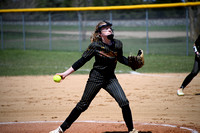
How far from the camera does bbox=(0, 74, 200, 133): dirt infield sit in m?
6.05

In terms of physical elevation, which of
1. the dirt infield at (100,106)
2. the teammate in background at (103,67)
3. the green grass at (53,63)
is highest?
the teammate in background at (103,67)

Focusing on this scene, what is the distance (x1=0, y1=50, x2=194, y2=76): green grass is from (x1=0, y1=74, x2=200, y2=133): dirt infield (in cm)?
201

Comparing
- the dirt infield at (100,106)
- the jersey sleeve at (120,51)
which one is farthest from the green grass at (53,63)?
the jersey sleeve at (120,51)

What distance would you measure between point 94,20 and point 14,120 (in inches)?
683

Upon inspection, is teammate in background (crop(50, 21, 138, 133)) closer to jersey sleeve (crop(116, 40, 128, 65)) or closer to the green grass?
jersey sleeve (crop(116, 40, 128, 65))

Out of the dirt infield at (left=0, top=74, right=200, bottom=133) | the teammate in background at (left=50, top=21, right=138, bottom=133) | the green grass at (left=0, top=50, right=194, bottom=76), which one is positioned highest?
the teammate in background at (left=50, top=21, right=138, bottom=133)

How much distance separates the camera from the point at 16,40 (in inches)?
1010

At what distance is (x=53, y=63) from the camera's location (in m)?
16.6

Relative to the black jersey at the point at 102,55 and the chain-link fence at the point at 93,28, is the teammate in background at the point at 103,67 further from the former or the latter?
the chain-link fence at the point at 93,28

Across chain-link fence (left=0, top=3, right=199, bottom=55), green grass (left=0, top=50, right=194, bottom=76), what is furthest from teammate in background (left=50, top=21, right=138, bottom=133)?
chain-link fence (left=0, top=3, right=199, bottom=55)

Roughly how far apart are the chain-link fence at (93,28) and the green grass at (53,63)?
6.80ft

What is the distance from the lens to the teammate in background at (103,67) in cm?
489

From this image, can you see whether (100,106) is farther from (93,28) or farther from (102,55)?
(93,28)

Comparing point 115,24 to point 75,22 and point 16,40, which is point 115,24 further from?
point 16,40
